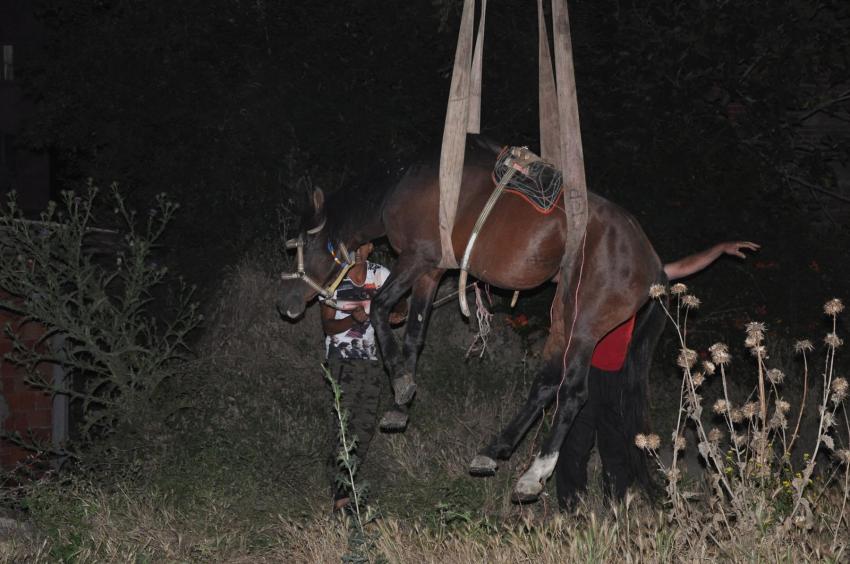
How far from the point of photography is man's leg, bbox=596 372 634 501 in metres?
5.34

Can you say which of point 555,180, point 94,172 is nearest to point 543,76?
point 555,180

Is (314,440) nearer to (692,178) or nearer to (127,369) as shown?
(127,369)

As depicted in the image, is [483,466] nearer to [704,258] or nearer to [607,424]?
[607,424]

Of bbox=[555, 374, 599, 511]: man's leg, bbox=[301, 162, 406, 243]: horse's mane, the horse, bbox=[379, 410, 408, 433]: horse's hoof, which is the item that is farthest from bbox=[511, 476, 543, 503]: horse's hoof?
bbox=[301, 162, 406, 243]: horse's mane

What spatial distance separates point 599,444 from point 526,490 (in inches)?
53.7

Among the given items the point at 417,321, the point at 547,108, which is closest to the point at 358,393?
the point at 417,321

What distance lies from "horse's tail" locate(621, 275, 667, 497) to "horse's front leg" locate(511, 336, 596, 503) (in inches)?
20.2

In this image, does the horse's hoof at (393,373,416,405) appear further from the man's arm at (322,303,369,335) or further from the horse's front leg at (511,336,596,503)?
the man's arm at (322,303,369,335)

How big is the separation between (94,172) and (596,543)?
249 inches

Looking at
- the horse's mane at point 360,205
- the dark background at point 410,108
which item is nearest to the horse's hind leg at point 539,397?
the horse's mane at point 360,205

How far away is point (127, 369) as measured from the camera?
6867 millimetres

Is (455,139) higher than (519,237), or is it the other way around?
(455,139)

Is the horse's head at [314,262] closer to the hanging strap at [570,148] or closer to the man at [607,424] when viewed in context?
the hanging strap at [570,148]

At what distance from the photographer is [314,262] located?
17.4 ft
